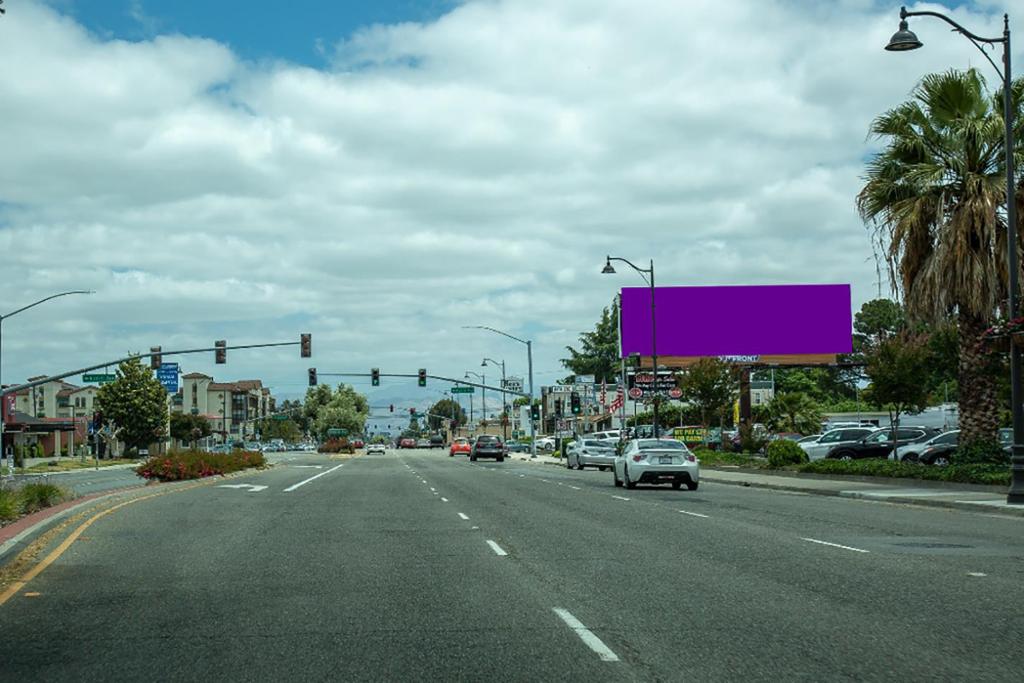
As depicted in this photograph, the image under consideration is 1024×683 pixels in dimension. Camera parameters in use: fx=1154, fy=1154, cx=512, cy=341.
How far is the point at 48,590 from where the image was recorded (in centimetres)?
1206

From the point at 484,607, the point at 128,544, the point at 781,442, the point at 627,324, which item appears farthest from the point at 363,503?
the point at 627,324

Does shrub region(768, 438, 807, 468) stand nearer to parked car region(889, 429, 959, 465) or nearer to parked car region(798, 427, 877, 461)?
parked car region(889, 429, 959, 465)

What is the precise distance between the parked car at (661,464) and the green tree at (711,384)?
68.7 feet

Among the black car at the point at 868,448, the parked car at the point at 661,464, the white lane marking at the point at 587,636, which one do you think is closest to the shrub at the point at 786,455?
the black car at the point at 868,448

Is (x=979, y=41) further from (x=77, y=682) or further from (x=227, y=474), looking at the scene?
(x=227, y=474)

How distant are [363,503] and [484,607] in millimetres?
15997

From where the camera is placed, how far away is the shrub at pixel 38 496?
854 inches

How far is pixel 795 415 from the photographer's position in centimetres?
7412

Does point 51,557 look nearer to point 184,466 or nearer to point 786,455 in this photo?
point 184,466

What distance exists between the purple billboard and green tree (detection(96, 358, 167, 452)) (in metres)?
38.2

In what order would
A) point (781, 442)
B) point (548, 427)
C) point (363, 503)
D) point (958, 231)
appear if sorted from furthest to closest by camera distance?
point (548, 427)
point (781, 442)
point (958, 231)
point (363, 503)

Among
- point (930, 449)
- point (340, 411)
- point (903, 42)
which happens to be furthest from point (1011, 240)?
point (340, 411)

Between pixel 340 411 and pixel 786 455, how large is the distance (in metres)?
145

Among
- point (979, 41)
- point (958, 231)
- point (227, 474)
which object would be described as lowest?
point (227, 474)
